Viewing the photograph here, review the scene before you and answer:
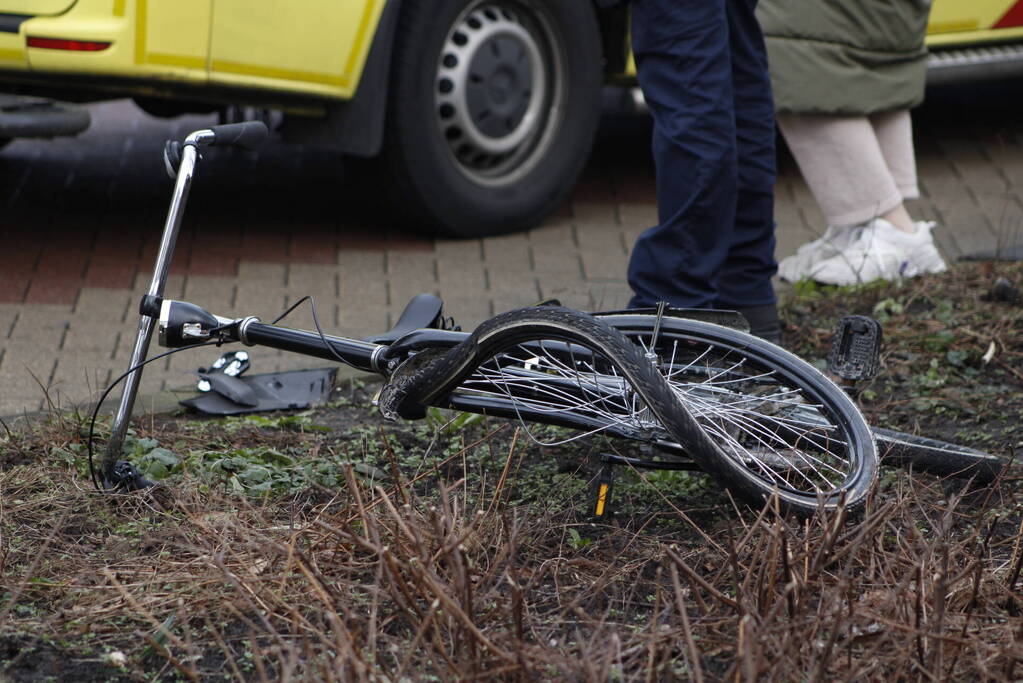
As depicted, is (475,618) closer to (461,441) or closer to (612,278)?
(461,441)

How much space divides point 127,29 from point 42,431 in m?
1.54

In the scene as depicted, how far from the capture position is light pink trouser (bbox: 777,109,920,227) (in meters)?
4.27

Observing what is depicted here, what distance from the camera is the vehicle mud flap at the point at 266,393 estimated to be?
3.23 meters

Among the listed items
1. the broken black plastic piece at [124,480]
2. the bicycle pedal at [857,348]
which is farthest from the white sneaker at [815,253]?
the broken black plastic piece at [124,480]

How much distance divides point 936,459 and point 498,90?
101 inches

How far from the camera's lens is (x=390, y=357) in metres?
2.60

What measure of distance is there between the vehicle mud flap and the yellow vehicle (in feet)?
3.82

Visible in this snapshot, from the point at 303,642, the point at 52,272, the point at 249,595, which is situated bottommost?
the point at 52,272

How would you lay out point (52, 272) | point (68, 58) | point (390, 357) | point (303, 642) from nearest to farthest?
point (303, 642)
point (390, 357)
point (68, 58)
point (52, 272)

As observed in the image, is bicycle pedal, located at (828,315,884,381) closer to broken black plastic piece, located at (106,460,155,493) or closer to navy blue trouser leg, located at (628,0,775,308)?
navy blue trouser leg, located at (628,0,775,308)

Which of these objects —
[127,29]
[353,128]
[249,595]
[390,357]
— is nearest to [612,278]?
[353,128]

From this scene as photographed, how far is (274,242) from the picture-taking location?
484 centimetres

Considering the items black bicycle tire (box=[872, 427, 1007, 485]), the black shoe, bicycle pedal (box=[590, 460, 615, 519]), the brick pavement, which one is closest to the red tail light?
the brick pavement

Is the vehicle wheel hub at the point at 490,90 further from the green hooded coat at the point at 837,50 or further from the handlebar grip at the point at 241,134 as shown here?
the handlebar grip at the point at 241,134
